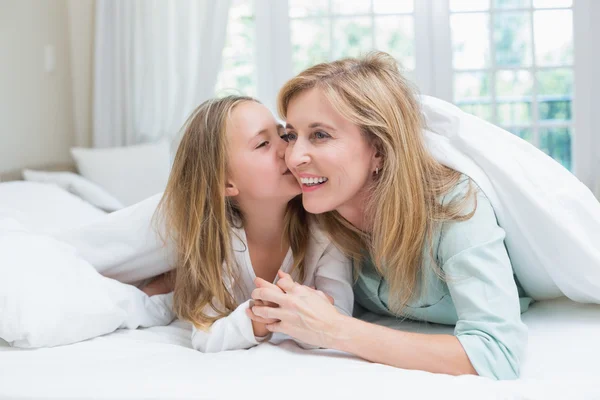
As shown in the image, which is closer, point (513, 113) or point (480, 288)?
point (480, 288)

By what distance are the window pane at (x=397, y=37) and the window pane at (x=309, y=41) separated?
0.98 feet

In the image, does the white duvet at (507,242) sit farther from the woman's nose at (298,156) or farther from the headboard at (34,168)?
the headboard at (34,168)

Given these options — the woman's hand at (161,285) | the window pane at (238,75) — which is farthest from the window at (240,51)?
the woman's hand at (161,285)

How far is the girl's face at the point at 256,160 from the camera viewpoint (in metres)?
1.74

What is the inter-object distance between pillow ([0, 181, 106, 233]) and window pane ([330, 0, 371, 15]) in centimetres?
202

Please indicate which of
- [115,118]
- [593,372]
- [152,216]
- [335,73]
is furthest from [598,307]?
[115,118]

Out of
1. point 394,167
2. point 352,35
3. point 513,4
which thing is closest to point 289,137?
point 394,167

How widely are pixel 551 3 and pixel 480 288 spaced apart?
2.95 metres

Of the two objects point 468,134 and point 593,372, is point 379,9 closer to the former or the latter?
point 468,134

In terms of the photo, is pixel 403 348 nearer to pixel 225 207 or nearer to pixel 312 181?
pixel 312 181

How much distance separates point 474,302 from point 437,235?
0.19 metres

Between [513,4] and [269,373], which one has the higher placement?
[513,4]

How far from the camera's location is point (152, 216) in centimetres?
188

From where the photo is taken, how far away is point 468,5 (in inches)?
153
